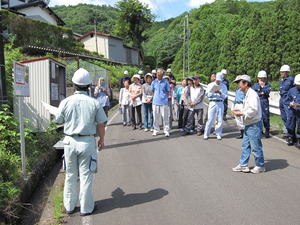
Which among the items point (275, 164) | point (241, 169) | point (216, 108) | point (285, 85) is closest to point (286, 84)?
point (285, 85)

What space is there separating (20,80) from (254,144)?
4343mm

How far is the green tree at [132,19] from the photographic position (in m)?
53.0

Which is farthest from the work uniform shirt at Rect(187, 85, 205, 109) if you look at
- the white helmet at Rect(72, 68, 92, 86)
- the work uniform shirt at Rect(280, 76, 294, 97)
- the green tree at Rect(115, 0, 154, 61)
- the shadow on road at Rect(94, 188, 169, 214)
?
the green tree at Rect(115, 0, 154, 61)

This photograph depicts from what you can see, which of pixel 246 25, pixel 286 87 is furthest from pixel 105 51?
pixel 286 87

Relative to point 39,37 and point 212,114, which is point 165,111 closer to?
point 212,114

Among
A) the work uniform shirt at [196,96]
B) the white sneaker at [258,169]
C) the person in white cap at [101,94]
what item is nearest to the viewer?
the white sneaker at [258,169]

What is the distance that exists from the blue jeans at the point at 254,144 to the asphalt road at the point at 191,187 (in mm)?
280

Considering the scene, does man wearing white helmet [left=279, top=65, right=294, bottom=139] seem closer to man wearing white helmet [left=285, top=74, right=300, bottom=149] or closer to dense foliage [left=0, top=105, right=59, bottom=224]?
man wearing white helmet [left=285, top=74, right=300, bottom=149]

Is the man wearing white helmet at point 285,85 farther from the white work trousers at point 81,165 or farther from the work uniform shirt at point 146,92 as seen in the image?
the white work trousers at point 81,165

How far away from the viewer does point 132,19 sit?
5412 centimetres

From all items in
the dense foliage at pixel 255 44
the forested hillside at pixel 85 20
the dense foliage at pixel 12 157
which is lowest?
the dense foliage at pixel 12 157

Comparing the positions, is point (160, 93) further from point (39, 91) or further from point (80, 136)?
point (80, 136)

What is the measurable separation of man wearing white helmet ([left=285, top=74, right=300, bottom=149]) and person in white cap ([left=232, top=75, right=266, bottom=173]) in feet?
7.39

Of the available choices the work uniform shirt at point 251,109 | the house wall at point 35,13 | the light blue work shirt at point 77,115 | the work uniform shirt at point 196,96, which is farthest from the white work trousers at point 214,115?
the house wall at point 35,13
